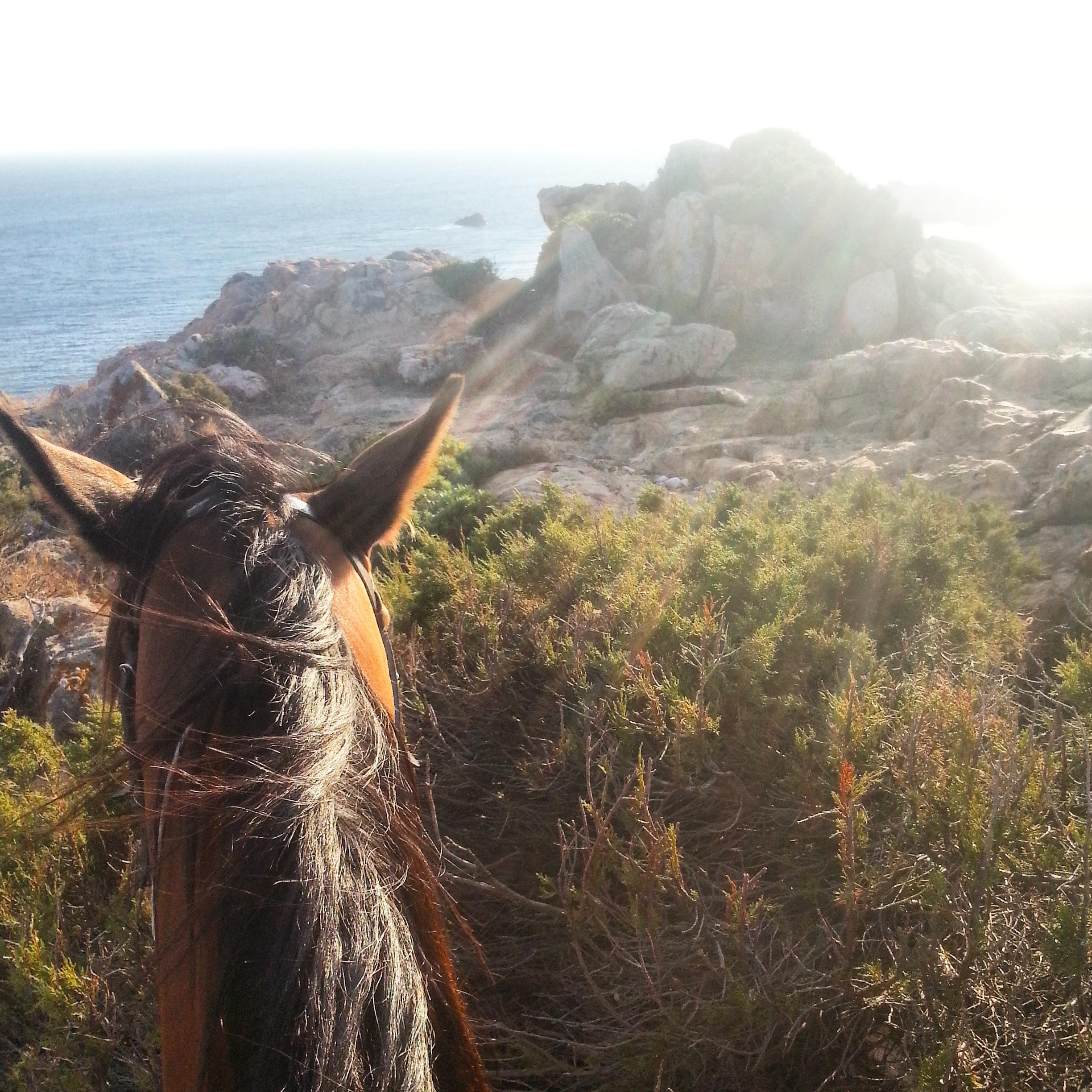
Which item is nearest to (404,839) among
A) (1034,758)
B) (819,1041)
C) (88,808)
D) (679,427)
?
(88,808)

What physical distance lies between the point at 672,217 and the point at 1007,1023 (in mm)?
21997

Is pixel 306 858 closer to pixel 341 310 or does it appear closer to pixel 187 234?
pixel 341 310

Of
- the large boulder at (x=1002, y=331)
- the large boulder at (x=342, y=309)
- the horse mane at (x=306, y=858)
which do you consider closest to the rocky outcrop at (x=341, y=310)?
the large boulder at (x=342, y=309)

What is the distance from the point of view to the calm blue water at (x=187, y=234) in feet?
130

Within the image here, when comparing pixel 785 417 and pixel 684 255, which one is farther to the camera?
pixel 684 255

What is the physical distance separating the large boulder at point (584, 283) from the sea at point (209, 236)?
14804 mm

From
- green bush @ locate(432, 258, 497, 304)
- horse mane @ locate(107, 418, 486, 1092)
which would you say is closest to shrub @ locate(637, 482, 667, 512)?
horse mane @ locate(107, 418, 486, 1092)

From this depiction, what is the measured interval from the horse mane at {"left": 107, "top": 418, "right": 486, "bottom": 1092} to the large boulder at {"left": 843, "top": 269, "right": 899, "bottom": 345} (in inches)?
768

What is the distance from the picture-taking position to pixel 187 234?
78062mm

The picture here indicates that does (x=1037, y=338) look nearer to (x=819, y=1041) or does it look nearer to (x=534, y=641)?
(x=534, y=641)

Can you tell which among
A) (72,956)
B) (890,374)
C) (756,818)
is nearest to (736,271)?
(890,374)

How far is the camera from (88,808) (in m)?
1.25

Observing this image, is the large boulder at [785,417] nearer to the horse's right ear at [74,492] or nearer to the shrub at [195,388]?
the shrub at [195,388]

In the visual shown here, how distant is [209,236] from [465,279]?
62908mm
